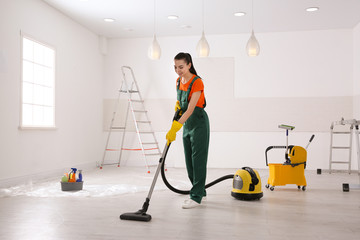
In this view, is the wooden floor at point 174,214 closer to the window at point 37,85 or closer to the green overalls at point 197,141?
the green overalls at point 197,141

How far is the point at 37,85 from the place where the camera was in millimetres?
5512

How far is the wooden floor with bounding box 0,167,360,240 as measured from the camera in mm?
2504

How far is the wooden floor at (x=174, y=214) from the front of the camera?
2504 mm

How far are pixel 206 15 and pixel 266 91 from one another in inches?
80.1

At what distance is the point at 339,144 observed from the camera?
7.02 metres

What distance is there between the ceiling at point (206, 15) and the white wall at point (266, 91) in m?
0.30

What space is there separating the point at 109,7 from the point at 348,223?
15.1 feet

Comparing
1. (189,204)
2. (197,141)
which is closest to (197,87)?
(197,141)

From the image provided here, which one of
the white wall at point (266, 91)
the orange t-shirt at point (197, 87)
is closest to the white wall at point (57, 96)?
the white wall at point (266, 91)

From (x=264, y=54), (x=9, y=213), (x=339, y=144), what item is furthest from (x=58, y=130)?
(x=339, y=144)

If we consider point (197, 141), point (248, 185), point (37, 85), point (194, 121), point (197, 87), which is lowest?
point (248, 185)

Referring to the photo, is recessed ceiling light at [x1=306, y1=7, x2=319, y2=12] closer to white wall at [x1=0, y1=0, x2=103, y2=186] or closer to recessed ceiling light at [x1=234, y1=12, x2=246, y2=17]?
recessed ceiling light at [x1=234, y1=12, x2=246, y2=17]

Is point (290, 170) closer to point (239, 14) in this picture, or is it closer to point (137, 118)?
point (239, 14)

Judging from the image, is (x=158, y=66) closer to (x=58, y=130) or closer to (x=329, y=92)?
(x=58, y=130)
